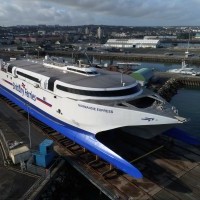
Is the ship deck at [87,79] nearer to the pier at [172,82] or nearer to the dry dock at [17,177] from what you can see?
the dry dock at [17,177]

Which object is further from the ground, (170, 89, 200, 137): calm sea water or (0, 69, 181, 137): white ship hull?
(0, 69, 181, 137): white ship hull

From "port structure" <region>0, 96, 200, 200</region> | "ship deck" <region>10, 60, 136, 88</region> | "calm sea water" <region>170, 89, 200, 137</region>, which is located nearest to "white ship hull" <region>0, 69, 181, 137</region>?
"ship deck" <region>10, 60, 136, 88</region>

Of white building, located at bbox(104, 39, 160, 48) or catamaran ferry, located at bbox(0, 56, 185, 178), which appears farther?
white building, located at bbox(104, 39, 160, 48)

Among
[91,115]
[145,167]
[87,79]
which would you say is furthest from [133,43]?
[145,167]

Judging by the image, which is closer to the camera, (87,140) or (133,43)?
(87,140)

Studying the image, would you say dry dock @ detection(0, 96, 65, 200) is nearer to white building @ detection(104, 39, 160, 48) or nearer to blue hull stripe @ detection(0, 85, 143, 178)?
blue hull stripe @ detection(0, 85, 143, 178)

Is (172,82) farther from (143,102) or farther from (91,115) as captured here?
(91,115)

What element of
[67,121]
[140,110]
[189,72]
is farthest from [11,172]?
[189,72]
